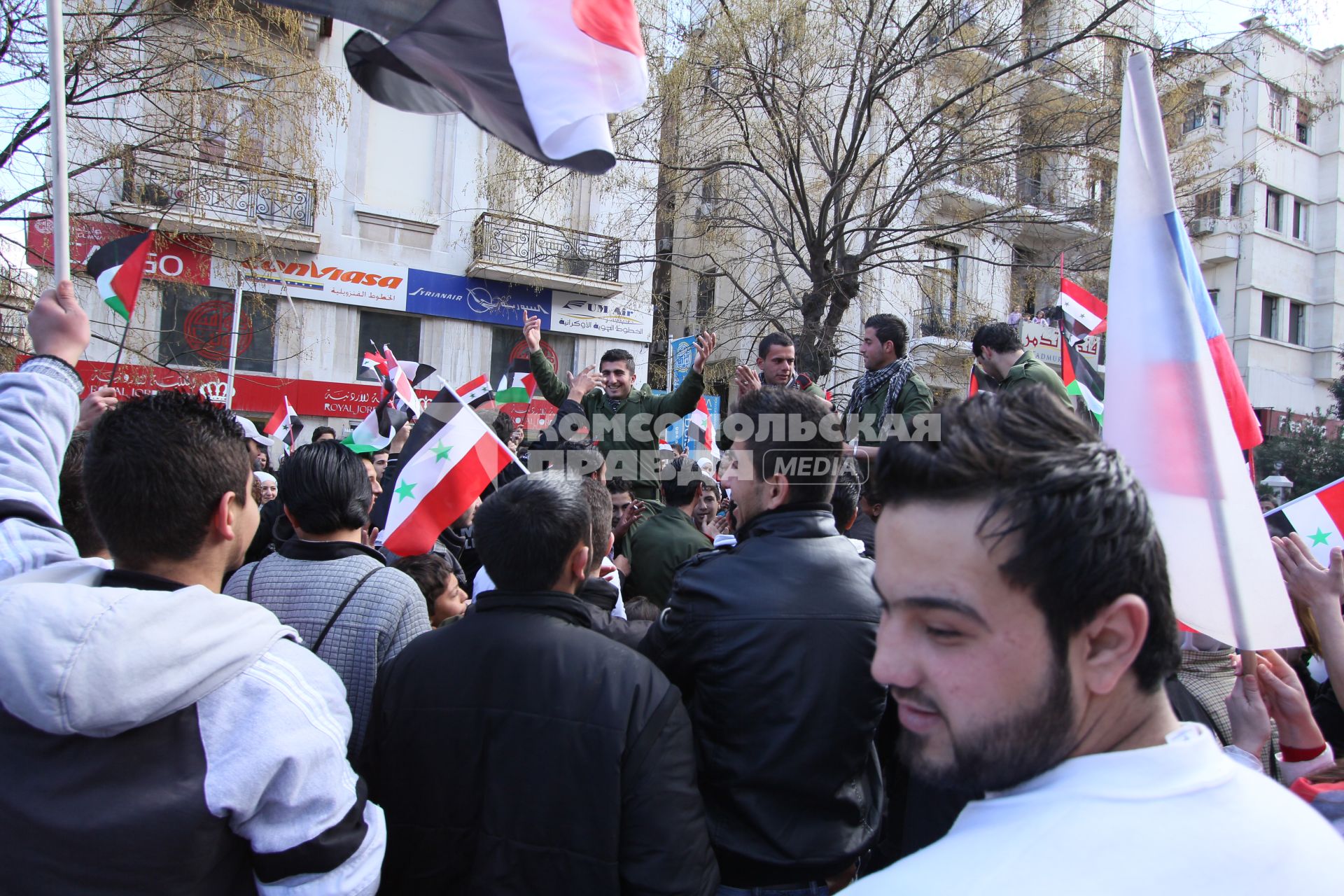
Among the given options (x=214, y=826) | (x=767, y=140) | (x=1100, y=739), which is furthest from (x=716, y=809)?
(x=767, y=140)

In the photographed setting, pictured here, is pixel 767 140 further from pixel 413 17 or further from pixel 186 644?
pixel 186 644

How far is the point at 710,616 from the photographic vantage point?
6.72ft

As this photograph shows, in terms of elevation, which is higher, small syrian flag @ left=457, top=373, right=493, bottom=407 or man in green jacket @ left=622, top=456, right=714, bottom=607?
small syrian flag @ left=457, top=373, right=493, bottom=407

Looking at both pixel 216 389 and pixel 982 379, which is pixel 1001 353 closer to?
pixel 982 379

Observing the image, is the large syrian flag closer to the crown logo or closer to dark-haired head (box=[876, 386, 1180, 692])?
dark-haired head (box=[876, 386, 1180, 692])

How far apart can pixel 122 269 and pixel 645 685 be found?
4.85 m

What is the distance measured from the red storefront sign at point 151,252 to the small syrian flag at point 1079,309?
9357 mm

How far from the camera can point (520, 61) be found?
2.38 meters

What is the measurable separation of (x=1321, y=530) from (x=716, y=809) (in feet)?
7.45

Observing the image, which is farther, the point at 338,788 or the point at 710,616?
the point at 710,616

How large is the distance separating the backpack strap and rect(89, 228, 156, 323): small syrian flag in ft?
10.9

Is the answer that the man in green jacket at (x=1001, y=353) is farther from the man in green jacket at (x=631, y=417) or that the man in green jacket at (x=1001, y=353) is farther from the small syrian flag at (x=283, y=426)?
the small syrian flag at (x=283, y=426)

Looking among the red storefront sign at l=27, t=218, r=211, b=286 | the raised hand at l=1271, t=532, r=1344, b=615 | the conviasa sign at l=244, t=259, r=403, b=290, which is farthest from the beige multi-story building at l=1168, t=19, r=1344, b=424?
the raised hand at l=1271, t=532, r=1344, b=615

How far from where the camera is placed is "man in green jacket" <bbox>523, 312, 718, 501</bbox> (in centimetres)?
539
